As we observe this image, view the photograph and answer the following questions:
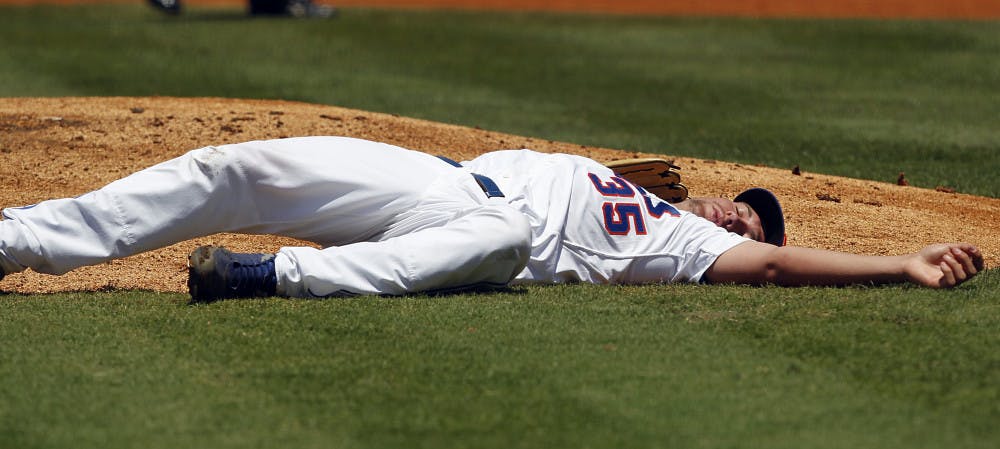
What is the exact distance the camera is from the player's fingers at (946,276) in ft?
14.8

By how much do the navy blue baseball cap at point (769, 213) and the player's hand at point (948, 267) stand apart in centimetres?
76

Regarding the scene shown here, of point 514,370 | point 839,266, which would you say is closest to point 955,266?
point 839,266

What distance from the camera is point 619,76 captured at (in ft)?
44.5

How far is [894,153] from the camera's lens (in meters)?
9.46

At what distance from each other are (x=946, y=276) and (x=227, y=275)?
8.66ft

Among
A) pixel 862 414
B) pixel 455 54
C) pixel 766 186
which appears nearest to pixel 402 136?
pixel 766 186

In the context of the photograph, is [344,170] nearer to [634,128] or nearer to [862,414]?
[862,414]

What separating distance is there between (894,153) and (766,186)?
2.81 metres

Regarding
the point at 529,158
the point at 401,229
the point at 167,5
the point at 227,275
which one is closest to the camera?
the point at 227,275

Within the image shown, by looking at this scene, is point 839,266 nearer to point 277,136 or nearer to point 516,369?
point 516,369

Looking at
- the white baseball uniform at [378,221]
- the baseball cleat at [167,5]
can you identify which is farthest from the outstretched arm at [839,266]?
the baseball cleat at [167,5]

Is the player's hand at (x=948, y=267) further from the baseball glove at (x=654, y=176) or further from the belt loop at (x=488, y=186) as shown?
the belt loop at (x=488, y=186)

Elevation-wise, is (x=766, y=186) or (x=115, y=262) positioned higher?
(x=766, y=186)

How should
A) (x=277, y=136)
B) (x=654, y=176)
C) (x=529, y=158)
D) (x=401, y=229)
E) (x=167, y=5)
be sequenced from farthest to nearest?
(x=167, y=5)
(x=277, y=136)
(x=654, y=176)
(x=529, y=158)
(x=401, y=229)
